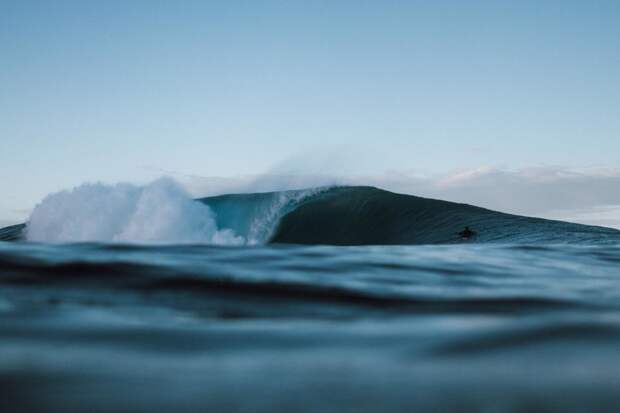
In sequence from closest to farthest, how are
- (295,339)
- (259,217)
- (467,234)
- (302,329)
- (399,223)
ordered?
(295,339) → (302,329) → (467,234) → (399,223) → (259,217)

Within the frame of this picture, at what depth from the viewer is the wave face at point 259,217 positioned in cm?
1365

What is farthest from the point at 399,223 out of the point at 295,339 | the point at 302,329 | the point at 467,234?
the point at 295,339

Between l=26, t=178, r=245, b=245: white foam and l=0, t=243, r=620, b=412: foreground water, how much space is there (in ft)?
41.4

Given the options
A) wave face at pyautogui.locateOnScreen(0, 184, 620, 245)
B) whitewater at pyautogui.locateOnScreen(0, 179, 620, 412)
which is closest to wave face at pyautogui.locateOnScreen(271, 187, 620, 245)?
wave face at pyautogui.locateOnScreen(0, 184, 620, 245)

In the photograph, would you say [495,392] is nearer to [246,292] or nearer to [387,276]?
[246,292]

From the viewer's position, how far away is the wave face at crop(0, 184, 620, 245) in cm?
1365

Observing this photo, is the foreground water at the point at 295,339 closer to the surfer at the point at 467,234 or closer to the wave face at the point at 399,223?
the wave face at the point at 399,223

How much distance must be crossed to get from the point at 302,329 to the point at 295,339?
139mm

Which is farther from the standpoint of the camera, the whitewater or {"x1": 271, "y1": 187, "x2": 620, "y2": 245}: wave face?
{"x1": 271, "y1": 187, "x2": 620, "y2": 245}: wave face

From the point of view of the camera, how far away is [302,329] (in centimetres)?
184

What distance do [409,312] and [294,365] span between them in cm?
87

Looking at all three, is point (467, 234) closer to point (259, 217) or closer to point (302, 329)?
point (259, 217)

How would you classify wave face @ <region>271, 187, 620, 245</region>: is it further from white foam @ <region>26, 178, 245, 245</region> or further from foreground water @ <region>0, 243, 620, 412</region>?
foreground water @ <region>0, 243, 620, 412</region>

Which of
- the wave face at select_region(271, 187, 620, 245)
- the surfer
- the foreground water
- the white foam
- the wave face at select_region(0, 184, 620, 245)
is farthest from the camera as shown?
the white foam
